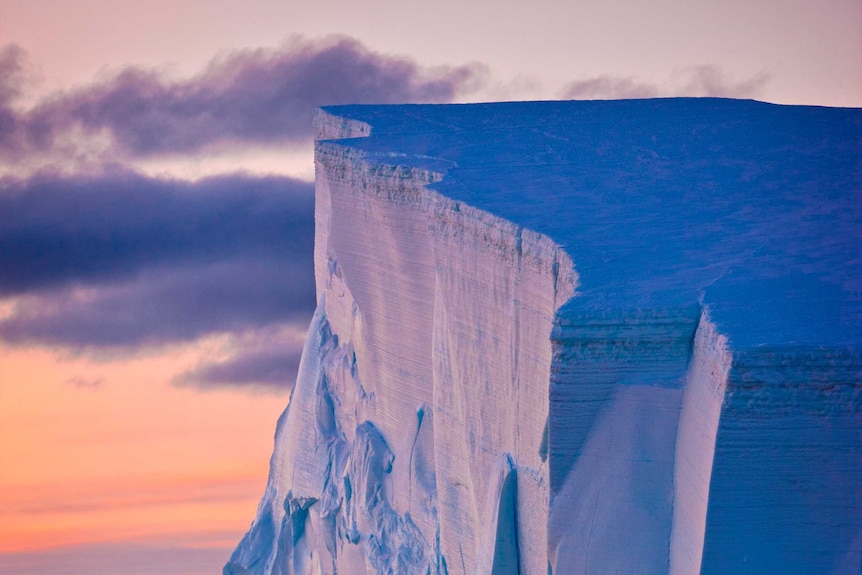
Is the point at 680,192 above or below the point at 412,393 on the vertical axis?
above

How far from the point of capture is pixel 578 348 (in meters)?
7.88

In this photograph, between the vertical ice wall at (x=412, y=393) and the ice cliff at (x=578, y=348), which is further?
the vertical ice wall at (x=412, y=393)

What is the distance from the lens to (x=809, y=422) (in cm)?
739

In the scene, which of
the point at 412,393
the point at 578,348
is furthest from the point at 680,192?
the point at 412,393

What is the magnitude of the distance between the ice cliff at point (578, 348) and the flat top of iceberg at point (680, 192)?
0.08 ft

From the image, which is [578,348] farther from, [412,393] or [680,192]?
[412,393]

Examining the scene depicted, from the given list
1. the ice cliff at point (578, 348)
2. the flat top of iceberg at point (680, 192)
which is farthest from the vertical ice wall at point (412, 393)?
the flat top of iceberg at point (680, 192)

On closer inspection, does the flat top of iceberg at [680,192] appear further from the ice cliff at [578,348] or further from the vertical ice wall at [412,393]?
the vertical ice wall at [412,393]

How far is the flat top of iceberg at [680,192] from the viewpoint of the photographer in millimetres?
7844

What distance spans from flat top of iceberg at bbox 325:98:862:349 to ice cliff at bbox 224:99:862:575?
0.08ft

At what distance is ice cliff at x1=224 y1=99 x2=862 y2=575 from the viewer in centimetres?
749

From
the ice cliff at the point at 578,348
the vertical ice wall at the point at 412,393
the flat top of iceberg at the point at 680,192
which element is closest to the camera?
the ice cliff at the point at 578,348

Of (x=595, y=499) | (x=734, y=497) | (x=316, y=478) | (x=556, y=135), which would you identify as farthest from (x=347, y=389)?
(x=734, y=497)

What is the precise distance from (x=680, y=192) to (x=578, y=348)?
2367 millimetres
